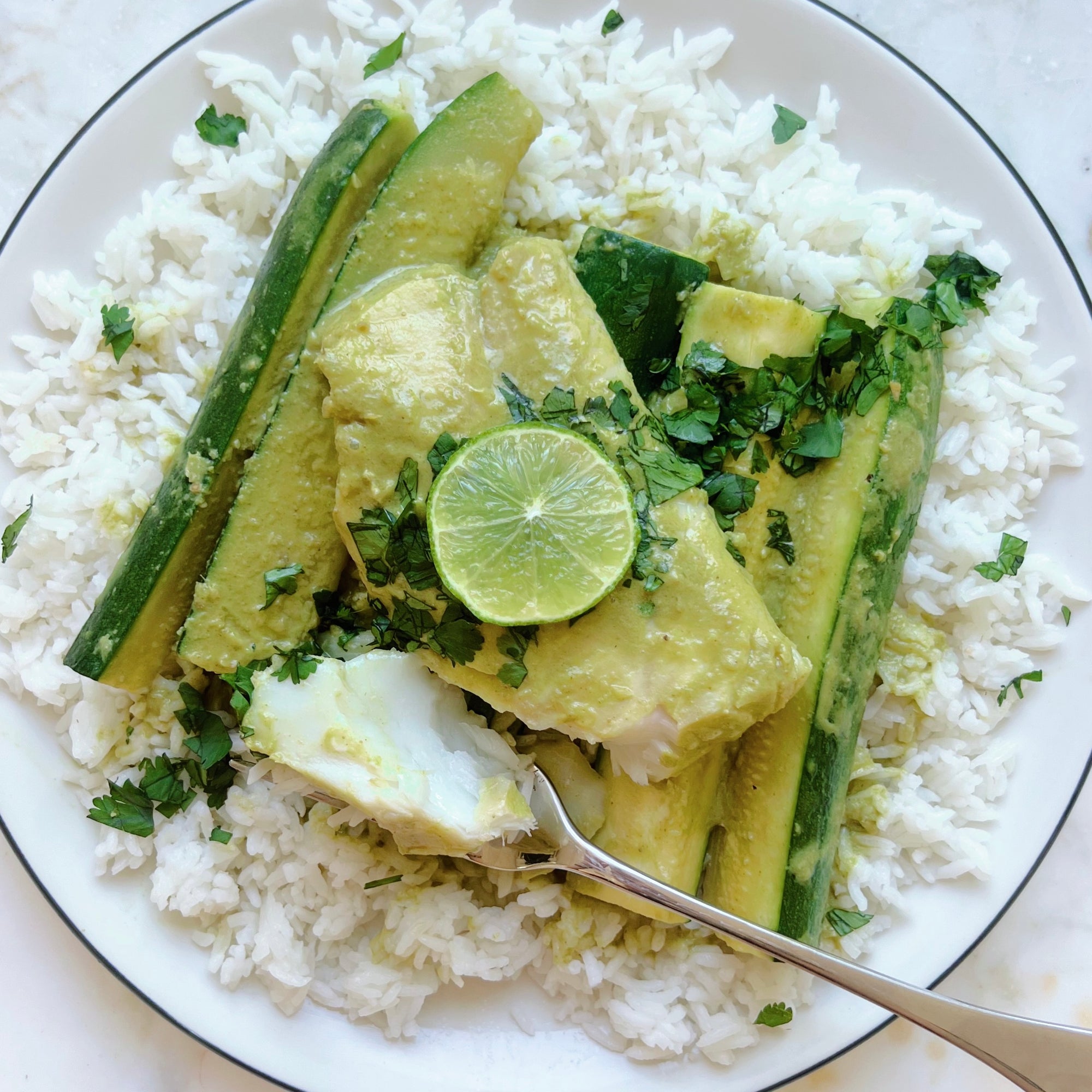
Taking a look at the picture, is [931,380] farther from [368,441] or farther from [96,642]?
[96,642]

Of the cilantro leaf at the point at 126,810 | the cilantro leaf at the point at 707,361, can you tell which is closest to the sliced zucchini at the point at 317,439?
the cilantro leaf at the point at 126,810

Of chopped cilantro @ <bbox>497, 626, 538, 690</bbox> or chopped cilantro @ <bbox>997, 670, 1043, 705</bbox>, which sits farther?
chopped cilantro @ <bbox>997, 670, 1043, 705</bbox>

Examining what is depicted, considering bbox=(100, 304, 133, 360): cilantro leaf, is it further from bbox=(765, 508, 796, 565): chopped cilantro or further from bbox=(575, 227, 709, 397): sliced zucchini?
bbox=(765, 508, 796, 565): chopped cilantro

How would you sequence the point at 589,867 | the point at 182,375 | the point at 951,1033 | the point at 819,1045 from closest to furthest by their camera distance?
the point at 951,1033 → the point at 589,867 → the point at 819,1045 → the point at 182,375

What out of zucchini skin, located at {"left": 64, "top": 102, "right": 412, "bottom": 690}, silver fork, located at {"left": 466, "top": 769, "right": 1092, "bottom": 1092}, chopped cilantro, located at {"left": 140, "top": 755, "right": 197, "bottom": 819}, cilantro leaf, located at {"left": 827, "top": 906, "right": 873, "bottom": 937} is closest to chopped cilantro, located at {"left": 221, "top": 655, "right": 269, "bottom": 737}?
zucchini skin, located at {"left": 64, "top": 102, "right": 412, "bottom": 690}

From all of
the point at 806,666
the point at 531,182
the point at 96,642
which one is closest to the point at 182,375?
the point at 96,642
